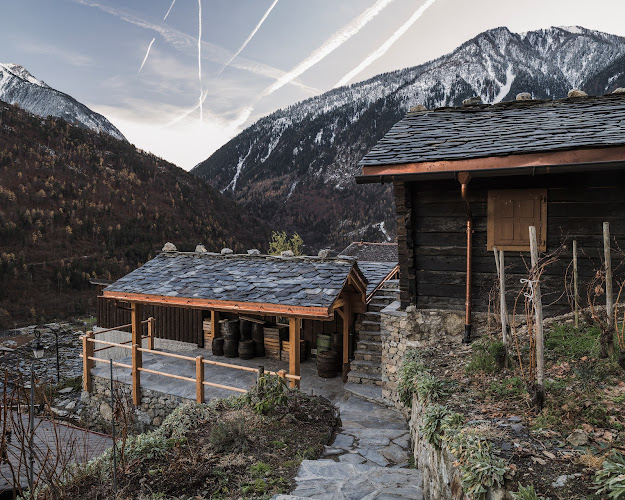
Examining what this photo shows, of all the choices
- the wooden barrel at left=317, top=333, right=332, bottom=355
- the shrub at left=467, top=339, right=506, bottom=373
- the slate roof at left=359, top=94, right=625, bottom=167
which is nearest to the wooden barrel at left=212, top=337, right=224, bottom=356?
the wooden barrel at left=317, top=333, right=332, bottom=355

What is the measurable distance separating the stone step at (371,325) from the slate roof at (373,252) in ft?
38.1

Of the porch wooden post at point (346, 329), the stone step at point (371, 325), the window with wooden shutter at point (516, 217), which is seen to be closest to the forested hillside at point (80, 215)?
the porch wooden post at point (346, 329)

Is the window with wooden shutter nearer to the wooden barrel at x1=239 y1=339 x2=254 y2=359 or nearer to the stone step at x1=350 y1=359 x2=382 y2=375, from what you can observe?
the stone step at x1=350 y1=359 x2=382 y2=375

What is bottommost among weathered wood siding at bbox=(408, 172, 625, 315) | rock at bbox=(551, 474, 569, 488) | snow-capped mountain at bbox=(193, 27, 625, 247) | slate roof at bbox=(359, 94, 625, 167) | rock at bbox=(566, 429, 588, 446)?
rock at bbox=(551, 474, 569, 488)

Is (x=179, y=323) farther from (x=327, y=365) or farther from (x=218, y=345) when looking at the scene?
(x=327, y=365)

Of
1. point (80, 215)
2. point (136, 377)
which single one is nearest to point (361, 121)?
point (80, 215)

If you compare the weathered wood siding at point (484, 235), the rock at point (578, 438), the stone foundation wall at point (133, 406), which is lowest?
the stone foundation wall at point (133, 406)

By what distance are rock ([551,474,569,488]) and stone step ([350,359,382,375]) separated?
22.5 ft

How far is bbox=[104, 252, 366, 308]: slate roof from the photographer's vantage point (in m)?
8.45

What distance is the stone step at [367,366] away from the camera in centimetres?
938

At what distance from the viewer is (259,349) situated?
A: 472 inches

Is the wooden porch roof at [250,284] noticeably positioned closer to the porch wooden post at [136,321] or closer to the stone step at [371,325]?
the porch wooden post at [136,321]

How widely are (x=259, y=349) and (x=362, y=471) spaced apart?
8.02m

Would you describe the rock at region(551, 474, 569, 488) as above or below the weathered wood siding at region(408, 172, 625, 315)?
below
